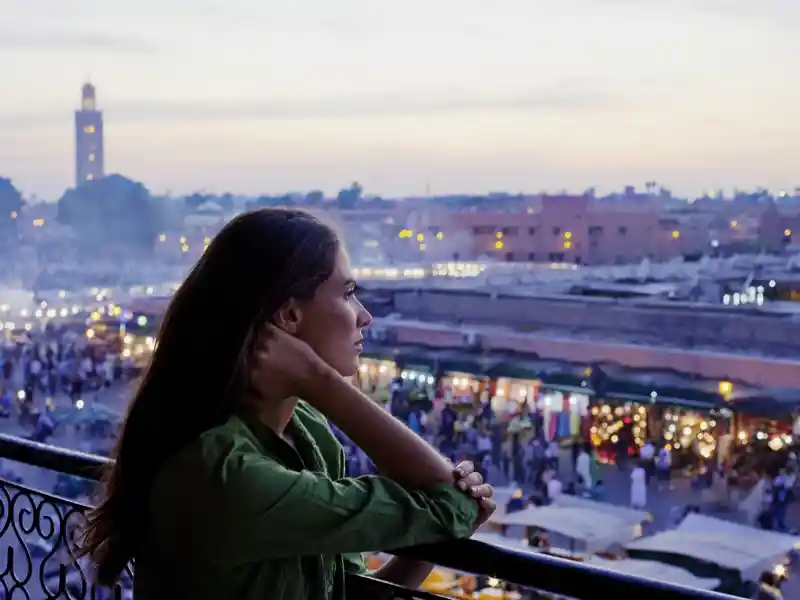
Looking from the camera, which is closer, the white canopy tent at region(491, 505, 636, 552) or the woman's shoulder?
the woman's shoulder

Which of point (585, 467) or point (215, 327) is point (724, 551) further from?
point (215, 327)

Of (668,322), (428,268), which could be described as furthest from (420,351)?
(428,268)

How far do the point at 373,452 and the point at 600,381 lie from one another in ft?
26.5

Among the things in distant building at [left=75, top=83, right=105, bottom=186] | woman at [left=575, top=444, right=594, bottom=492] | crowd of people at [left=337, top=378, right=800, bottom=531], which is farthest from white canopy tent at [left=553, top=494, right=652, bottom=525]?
distant building at [left=75, top=83, right=105, bottom=186]

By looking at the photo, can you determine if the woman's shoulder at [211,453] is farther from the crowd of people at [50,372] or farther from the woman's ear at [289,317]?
the crowd of people at [50,372]

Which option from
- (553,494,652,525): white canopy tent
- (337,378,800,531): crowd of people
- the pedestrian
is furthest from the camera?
the pedestrian

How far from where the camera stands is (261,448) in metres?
0.82

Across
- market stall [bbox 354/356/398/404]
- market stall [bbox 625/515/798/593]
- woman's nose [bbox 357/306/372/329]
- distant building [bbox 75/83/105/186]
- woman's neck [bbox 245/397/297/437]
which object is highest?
distant building [bbox 75/83/105/186]

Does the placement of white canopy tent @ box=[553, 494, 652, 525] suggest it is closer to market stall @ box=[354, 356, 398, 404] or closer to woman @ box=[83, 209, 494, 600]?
market stall @ box=[354, 356, 398, 404]

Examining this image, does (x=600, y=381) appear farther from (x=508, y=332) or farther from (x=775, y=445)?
(x=508, y=332)

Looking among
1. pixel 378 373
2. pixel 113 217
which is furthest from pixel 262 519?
pixel 113 217

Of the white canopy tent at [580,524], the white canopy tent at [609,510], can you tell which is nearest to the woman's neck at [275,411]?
the white canopy tent at [580,524]

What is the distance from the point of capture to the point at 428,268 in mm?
22406

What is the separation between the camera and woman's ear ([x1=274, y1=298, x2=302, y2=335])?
821 mm
